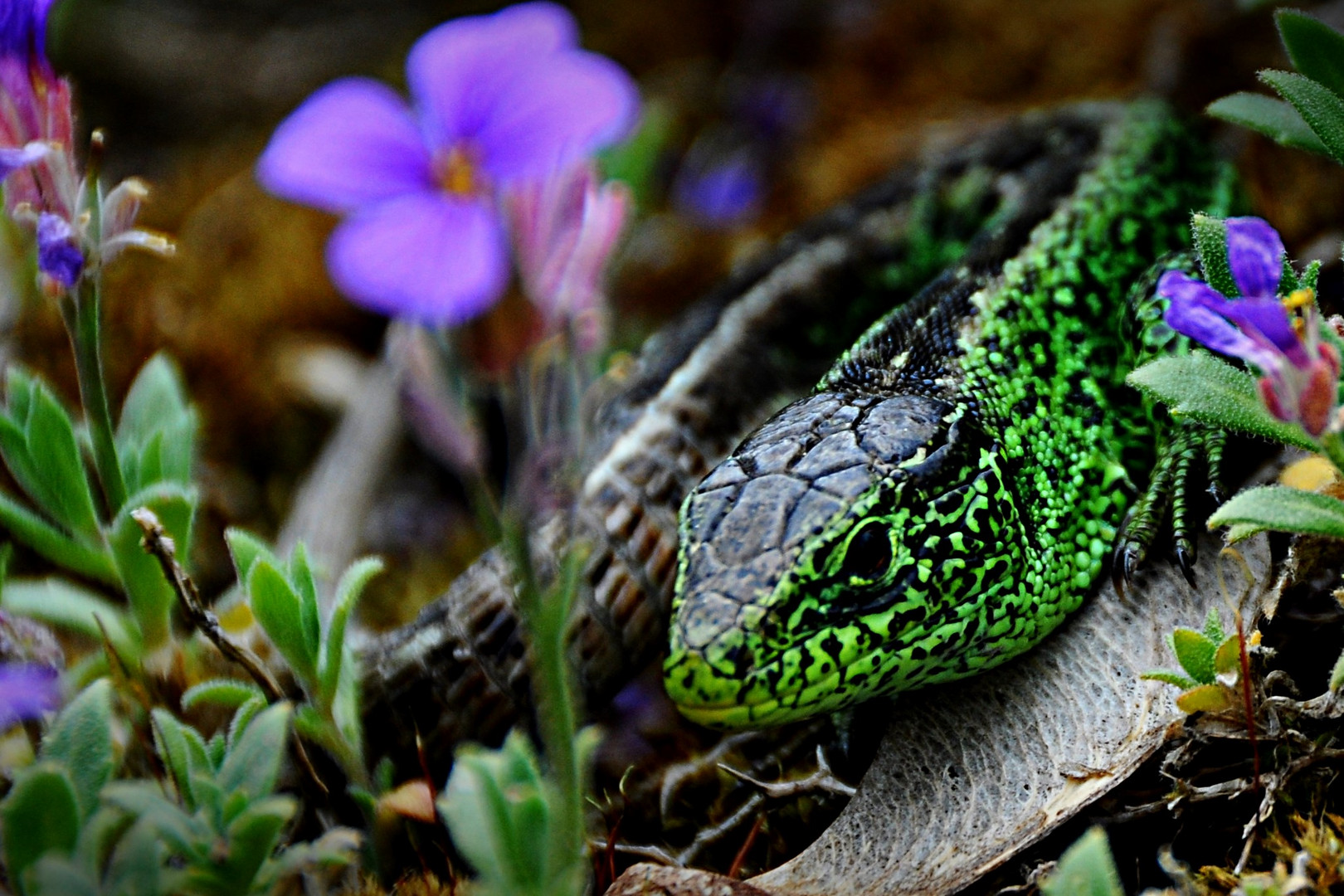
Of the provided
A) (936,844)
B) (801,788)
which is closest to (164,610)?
(801,788)

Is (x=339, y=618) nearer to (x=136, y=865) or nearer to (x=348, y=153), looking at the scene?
(x=136, y=865)

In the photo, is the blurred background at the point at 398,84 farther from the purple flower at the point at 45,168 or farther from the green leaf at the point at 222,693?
the purple flower at the point at 45,168

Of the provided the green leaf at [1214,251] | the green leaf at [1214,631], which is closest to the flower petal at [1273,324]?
the green leaf at [1214,251]

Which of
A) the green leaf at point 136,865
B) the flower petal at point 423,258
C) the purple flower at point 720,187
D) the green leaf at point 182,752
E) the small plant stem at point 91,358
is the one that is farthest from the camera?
the purple flower at point 720,187

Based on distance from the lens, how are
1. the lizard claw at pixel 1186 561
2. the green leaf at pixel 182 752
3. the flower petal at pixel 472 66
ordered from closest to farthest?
the flower petal at pixel 472 66
the green leaf at pixel 182 752
the lizard claw at pixel 1186 561

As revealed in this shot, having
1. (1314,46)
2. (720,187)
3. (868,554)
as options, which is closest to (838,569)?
(868,554)

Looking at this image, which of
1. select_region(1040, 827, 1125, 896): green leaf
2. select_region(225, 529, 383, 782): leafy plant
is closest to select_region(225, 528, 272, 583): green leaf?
select_region(225, 529, 383, 782): leafy plant
